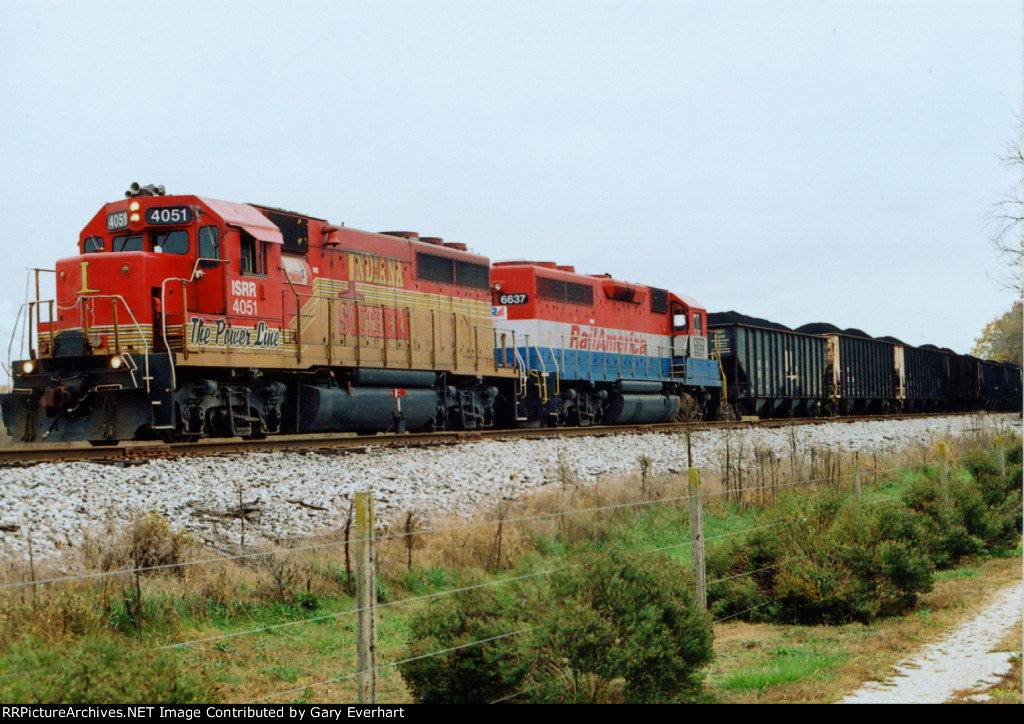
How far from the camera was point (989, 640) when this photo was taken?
24.5 feet

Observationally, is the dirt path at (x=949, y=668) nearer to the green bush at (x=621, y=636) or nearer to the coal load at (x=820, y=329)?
the green bush at (x=621, y=636)

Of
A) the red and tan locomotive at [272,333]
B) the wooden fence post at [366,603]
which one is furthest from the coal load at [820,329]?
the wooden fence post at [366,603]

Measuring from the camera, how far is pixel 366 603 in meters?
5.11

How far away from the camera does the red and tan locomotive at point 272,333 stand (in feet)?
45.5

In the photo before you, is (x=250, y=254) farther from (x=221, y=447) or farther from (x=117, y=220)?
(x=221, y=447)

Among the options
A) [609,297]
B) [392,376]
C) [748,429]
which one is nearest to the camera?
[392,376]

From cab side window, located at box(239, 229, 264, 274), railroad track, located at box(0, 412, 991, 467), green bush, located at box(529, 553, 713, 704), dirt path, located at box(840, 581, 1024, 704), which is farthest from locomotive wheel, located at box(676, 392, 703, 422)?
green bush, located at box(529, 553, 713, 704)

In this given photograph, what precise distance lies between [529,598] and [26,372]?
10693mm

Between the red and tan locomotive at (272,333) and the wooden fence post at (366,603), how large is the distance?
920 centimetres

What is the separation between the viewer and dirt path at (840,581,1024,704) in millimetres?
5973

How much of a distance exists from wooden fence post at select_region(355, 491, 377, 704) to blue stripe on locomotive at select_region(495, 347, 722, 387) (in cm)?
1709

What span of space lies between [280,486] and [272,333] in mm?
4802

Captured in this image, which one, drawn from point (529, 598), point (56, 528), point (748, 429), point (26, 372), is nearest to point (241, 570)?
point (56, 528)
